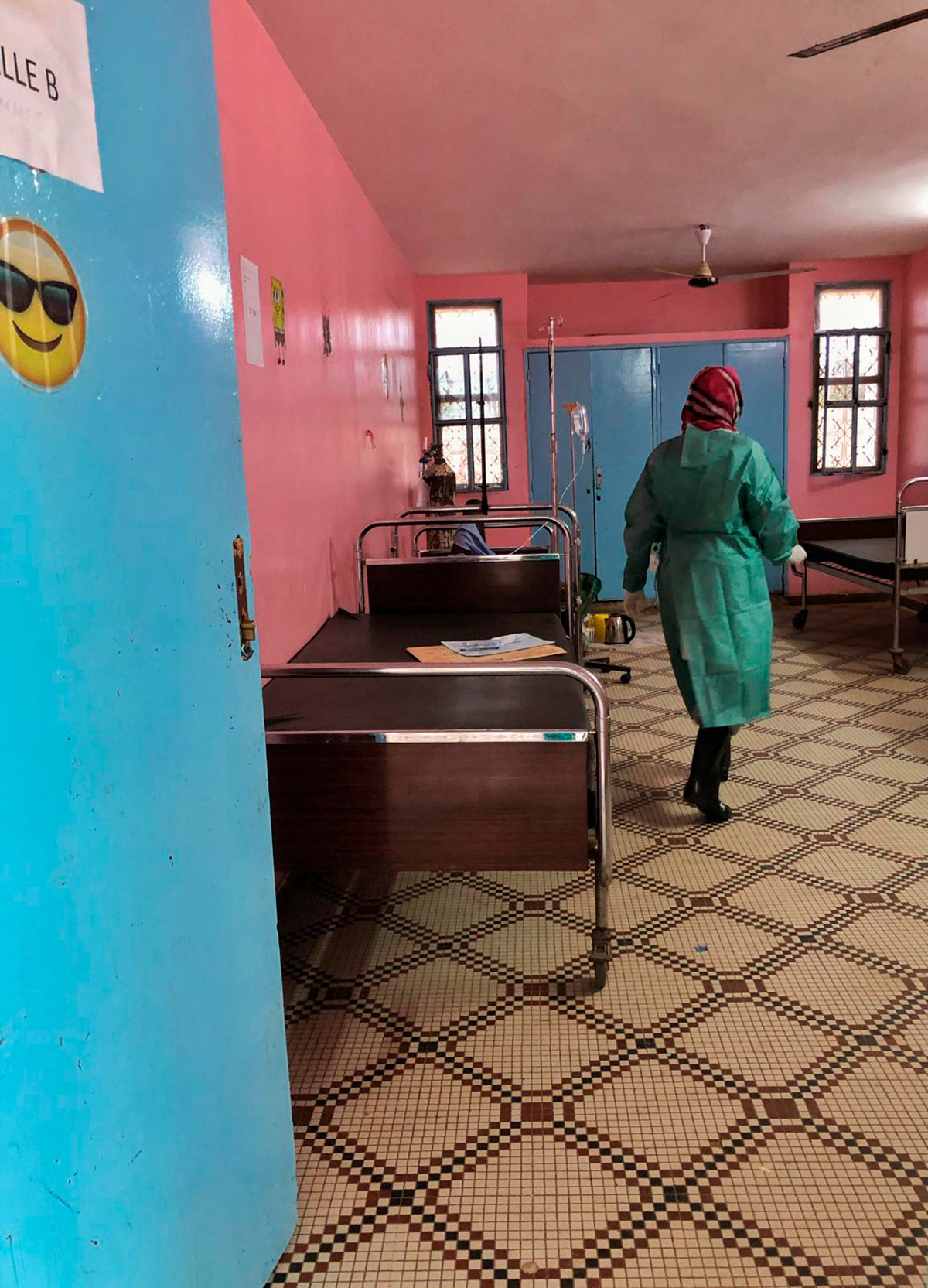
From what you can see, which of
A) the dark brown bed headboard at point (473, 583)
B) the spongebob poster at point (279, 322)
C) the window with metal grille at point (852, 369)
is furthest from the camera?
the window with metal grille at point (852, 369)

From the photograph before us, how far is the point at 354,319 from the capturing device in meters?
3.88

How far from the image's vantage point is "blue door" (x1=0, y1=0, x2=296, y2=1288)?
88 centimetres

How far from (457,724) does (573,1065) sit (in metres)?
0.70

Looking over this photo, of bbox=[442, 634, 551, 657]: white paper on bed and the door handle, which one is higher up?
the door handle

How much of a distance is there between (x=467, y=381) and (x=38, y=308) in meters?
6.24

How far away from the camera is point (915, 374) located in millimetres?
6781

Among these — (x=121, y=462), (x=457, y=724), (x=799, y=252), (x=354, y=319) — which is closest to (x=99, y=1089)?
(x=121, y=462)

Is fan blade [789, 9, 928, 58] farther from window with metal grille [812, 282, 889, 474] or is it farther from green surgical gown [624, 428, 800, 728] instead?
window with metal grille [812, 282, 889, 474]

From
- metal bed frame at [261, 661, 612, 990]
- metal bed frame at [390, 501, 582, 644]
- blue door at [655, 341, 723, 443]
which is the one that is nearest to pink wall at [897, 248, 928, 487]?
blue door at [655, 341, 723, 443]

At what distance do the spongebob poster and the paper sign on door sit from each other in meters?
1.66

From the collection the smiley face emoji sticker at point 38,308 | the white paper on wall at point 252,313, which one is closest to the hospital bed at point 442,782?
the white paper on wall at point 252,313

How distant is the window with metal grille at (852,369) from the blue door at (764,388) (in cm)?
28

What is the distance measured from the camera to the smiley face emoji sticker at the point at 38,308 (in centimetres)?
84

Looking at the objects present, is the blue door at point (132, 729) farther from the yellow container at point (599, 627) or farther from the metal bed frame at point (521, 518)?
the yellow container at point (599, 627)
